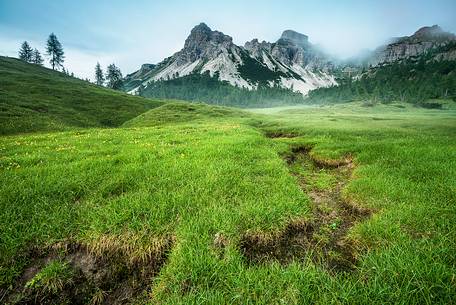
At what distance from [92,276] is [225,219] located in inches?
119

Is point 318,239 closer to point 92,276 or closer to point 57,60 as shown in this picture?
point 92,276

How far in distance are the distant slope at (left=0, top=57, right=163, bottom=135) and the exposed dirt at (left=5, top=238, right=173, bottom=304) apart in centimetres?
3716

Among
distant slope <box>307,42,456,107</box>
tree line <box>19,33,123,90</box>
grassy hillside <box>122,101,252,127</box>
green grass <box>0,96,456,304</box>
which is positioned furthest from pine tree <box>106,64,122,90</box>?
green grass <box>0,96,456,304</box>

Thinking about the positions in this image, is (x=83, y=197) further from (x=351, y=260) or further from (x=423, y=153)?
(x=423, y=153)

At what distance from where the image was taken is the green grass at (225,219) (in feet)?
13.9

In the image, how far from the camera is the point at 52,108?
1972 inches

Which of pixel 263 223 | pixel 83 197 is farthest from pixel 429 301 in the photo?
pixel 83 197

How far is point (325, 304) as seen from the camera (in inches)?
150

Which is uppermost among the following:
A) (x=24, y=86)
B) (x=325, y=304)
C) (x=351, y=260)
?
(x=24, y=86)

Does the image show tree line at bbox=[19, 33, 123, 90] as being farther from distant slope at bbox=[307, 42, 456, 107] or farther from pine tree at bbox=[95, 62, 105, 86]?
distant slope at bbox=[307, 42, 456, 107]

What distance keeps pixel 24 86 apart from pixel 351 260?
83.9m

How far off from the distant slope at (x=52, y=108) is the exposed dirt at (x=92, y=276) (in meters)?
37.2

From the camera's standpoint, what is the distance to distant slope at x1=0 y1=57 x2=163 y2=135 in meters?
37.7

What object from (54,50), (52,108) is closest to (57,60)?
(54,50)
